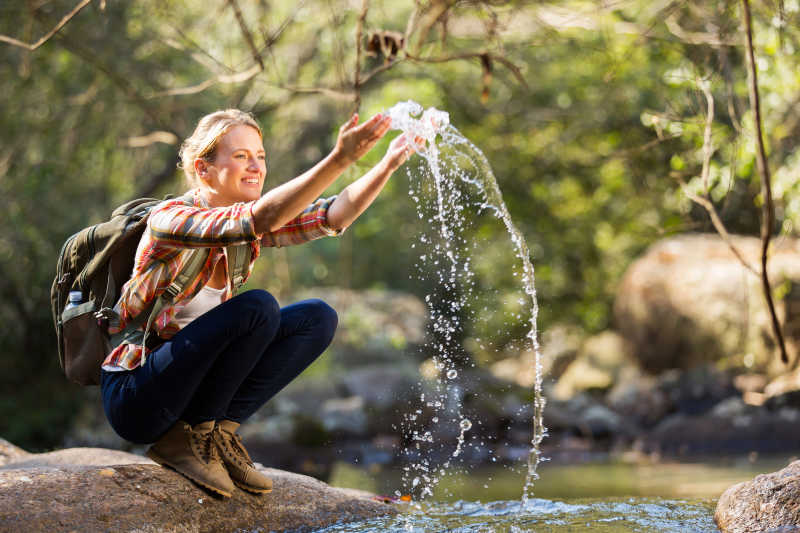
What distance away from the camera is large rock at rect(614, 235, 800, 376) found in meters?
9.80

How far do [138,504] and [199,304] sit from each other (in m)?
0.64

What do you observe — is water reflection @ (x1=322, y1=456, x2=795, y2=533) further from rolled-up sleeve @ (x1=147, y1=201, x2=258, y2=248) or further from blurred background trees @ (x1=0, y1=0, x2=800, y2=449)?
blurred background trees @ (x1=0, y1=0, x2=800, y2=449)

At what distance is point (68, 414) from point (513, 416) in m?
4.55

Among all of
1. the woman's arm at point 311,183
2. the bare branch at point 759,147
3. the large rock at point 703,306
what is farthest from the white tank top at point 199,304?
the large rock at point 703,306

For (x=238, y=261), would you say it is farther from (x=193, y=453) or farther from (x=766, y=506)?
(x=766, y=506)

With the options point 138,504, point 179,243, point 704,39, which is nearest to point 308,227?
point 179,243

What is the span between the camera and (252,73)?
174 inches

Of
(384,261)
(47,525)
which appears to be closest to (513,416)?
(47,525)

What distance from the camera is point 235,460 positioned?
2.92 metres

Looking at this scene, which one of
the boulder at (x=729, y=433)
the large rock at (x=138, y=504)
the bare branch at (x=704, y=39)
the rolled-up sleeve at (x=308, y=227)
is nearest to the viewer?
the large rock at (x=138, y=504)

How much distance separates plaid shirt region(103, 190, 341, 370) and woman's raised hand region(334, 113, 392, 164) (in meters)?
0.30

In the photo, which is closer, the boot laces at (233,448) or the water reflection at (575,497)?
the boot laces at (233,448)

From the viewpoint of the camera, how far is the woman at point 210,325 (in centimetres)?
262

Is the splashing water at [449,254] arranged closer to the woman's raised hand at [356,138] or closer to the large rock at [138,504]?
the woman's raised hand at [356,138]
